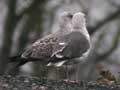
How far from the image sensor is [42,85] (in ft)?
35.8

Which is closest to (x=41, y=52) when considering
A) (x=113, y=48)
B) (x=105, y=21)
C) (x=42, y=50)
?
(x=42, y=50)

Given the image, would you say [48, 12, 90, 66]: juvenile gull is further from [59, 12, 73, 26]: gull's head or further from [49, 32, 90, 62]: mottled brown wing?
[59, 12, 73, 26]: gull's head

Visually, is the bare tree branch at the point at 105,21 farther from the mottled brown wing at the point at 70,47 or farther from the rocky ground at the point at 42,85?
the rocky ground at the point at 42,85

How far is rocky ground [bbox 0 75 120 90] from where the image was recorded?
423 inches

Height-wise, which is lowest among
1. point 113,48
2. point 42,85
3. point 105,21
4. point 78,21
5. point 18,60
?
point 42,85

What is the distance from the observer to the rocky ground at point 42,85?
423 inches

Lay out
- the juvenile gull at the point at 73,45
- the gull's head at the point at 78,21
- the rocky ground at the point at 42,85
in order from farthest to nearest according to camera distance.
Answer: the gull's head at the point at 78,21 → the juvenile gull at the point at 73,45 → the rocky ground at the point at 42,85

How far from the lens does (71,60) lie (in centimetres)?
1162

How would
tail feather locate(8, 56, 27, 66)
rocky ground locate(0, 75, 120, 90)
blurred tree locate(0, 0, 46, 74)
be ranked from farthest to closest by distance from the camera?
blurred tree locate(0, 0, 46, 74) < tail feather locate(8, 56, 27, 66) < rocky ground locate(0, 75, 120, 90)

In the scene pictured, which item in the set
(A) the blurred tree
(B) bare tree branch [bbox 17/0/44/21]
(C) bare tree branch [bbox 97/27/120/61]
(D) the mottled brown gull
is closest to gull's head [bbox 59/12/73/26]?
(D) the mottled brown gull

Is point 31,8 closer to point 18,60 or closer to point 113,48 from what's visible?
point 113,48

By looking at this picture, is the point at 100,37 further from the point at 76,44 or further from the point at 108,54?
the point at 76,44

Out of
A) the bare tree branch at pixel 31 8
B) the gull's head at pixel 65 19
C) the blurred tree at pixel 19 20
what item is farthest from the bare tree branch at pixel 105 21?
the gull's head at pixel 65 19

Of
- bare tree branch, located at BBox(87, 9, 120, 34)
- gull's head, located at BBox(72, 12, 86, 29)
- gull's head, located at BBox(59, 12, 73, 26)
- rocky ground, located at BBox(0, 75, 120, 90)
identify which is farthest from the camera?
bare tree branch, located at BBox(87, 9, 120, 34)
